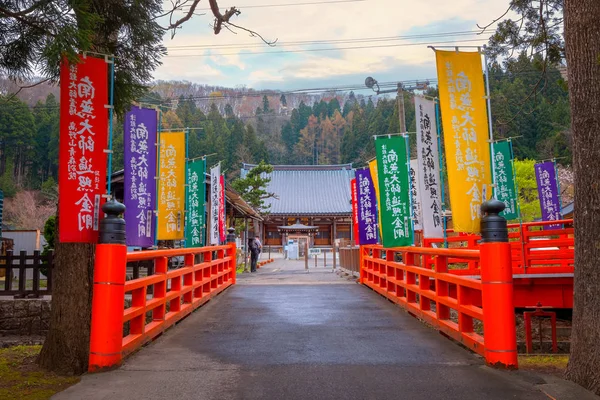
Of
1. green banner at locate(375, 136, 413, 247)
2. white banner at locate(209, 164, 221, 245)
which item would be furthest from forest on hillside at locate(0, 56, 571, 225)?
green banner at locate(375, 136, 413, 247)

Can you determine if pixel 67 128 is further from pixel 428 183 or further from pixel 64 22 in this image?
pixel 428 183

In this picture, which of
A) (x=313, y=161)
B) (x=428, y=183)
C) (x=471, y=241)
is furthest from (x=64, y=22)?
(x=313, y=161)

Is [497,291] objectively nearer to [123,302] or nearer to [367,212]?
[123,302]

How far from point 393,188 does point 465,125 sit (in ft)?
11.0

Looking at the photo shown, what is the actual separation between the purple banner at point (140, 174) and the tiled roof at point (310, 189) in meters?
35.5

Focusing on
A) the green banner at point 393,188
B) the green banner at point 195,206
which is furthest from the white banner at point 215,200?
the green banner at point 393,188

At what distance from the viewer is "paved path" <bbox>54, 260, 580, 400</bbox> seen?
12.5 ft

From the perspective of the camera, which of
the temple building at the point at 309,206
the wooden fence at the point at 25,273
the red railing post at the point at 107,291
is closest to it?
the red railing post at the point at 107,291

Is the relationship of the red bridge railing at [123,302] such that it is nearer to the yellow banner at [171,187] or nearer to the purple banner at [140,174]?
the purple banner at [140,174]

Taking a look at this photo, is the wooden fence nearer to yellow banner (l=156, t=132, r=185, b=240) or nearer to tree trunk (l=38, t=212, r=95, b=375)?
yellow banner (l=156, t=132, r=185, b=240)

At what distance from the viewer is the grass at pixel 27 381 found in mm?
3737

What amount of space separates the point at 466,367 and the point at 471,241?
→ 28.9 feet

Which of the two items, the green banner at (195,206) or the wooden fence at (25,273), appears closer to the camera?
the wooden fence at (25,273)

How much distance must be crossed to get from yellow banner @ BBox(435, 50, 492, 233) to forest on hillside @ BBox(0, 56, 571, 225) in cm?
179
